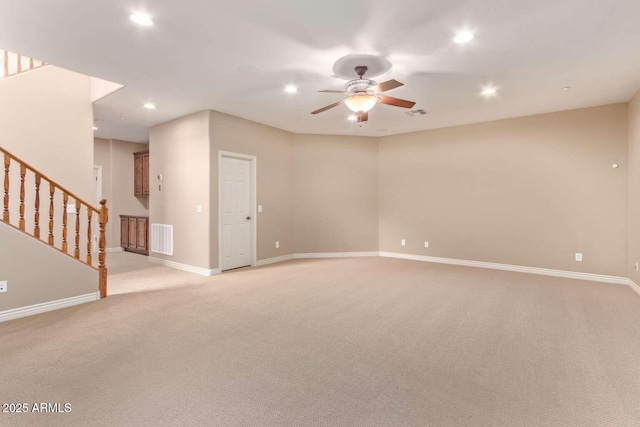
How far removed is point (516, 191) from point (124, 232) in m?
8.63

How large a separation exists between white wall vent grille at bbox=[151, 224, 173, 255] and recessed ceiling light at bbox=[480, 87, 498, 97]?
5732 mm

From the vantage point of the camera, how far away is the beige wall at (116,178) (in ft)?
24.1

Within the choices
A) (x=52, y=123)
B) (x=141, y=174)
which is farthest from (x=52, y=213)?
(x=141, y=174)

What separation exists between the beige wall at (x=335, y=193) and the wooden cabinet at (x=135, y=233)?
11.0ft

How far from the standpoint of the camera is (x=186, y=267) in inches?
219

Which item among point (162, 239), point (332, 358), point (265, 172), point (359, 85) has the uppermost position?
point (359, 85)

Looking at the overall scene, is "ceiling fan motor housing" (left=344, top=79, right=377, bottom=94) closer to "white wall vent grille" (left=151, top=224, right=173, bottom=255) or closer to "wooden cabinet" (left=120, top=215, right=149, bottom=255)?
"white wall vent grille" (left=151, top=224, right=173, bottom=255)

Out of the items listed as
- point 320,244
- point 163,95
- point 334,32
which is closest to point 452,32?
point 334,32

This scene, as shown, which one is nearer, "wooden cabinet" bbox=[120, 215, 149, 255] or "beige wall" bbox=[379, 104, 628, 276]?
"beige wall" bbox=[379, 104, 628, 276]

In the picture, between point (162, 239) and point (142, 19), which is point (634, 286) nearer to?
point (142, 19)

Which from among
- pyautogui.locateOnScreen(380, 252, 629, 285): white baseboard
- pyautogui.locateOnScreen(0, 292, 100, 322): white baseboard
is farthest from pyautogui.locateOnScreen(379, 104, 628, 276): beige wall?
pyautogui.locateOnScreen(0, 292, 100, 322): white baseboard

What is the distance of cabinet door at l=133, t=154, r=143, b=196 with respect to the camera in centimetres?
752

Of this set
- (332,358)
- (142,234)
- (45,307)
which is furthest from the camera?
(142,234)

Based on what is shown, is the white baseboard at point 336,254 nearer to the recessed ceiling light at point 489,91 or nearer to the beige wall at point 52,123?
the recessed ceiling light at point 489,91
